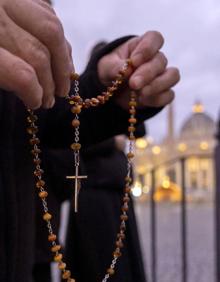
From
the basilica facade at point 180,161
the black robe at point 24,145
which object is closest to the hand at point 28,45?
the black robe at point 24,145

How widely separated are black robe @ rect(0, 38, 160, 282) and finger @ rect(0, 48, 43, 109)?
19 cm

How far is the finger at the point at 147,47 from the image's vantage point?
1.88 ft

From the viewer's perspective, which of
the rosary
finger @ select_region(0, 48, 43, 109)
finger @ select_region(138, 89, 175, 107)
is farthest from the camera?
finger @ select_region(138, 89, 175, 107)

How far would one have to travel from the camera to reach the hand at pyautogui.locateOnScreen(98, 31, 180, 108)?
574mm

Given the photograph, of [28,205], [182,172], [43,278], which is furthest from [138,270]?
[182,172]

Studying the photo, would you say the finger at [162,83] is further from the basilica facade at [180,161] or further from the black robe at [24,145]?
the basilica facade at [180,161]

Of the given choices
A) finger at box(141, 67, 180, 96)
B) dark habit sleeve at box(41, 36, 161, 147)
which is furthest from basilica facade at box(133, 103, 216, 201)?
finger at box(141, 67, 180, 96)

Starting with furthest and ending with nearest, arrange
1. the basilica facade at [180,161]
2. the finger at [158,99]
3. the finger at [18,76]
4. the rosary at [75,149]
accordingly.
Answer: the basilica facade at [180,161], the finger at [158,99], the rosary at [75,149], the finger at [18,76]

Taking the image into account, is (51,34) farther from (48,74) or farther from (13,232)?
(13,232)

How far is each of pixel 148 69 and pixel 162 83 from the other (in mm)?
27

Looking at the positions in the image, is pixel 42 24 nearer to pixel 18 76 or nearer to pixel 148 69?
pixel 18 76

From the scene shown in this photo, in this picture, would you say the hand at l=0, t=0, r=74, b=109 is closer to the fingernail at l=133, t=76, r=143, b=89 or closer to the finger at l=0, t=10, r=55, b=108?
the finger at l=0, t=10, r=55, b=108

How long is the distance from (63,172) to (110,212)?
25.6 inches

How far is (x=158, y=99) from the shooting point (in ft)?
2.01
